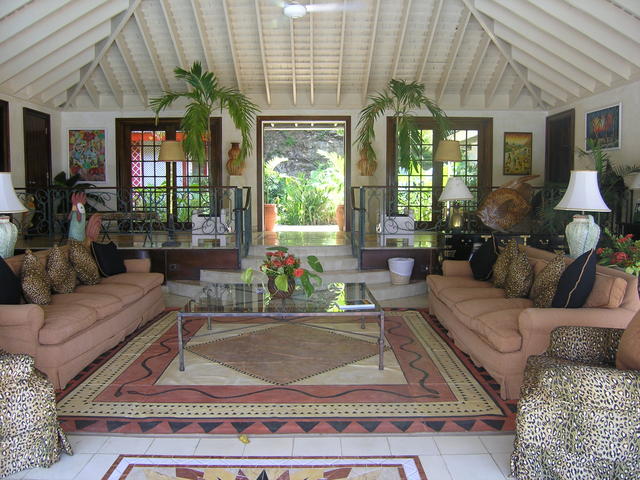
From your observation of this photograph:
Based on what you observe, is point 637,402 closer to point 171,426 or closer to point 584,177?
point 171,426

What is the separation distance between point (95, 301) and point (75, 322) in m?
0.58

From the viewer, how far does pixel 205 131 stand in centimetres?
846

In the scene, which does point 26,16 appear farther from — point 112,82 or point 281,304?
point 281,304

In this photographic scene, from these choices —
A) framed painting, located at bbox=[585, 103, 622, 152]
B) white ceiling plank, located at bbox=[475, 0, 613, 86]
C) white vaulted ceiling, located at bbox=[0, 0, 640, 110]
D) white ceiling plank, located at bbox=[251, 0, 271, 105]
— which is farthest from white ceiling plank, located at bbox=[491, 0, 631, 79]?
white ceiling plank, located at bbox=[251, 0, 271, 105]

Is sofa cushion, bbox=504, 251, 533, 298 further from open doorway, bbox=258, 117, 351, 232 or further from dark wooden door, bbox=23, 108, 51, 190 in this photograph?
dark wooden door, bbox=23, 108, 51, 190

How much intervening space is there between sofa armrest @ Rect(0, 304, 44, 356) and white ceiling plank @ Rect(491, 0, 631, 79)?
722 cm

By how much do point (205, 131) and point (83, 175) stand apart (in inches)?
162

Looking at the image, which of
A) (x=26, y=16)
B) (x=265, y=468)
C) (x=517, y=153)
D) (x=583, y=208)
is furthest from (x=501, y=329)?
(x=517, y=153)

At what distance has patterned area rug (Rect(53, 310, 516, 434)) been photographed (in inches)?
136

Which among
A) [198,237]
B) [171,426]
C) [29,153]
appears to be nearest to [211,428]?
[171,426]

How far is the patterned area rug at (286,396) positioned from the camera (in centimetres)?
345

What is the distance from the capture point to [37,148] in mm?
10328

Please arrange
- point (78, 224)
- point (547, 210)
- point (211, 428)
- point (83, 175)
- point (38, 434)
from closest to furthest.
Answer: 1. point (38, 434)
2. point (211, 428)
3. point (78, 224)
4. point (547, 210)
5. point (83, 175)

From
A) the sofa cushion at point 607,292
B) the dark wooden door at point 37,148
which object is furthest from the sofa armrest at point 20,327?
the dark wooden door at point 37,148
